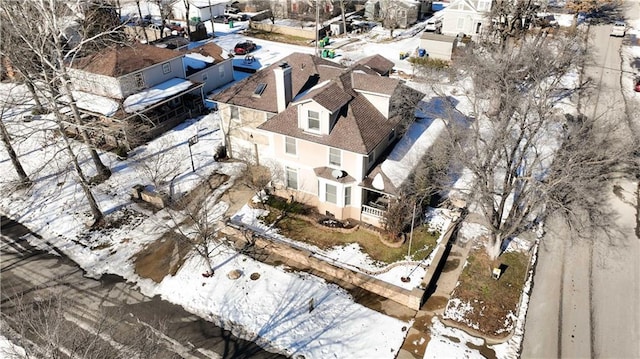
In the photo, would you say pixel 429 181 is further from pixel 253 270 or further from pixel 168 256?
pixel 168 256

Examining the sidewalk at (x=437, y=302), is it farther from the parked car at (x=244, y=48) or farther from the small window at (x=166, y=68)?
the parked car at (x=244, y=48)

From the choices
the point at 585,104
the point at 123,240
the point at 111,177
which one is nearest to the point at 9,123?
the point at 111,177

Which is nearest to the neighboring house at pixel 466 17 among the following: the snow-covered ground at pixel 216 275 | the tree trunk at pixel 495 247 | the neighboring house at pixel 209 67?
the neighboring house at pixel 209 67

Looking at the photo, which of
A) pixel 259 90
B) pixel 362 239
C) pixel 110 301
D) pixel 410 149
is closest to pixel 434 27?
pixel 259 90

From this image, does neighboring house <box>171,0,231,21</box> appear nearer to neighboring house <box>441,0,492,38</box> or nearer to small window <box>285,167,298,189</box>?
neighboring house <box>441,0,492,38</box>

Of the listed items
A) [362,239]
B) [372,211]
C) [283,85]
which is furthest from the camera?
[283,85]

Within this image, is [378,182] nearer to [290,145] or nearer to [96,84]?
[290,145]
